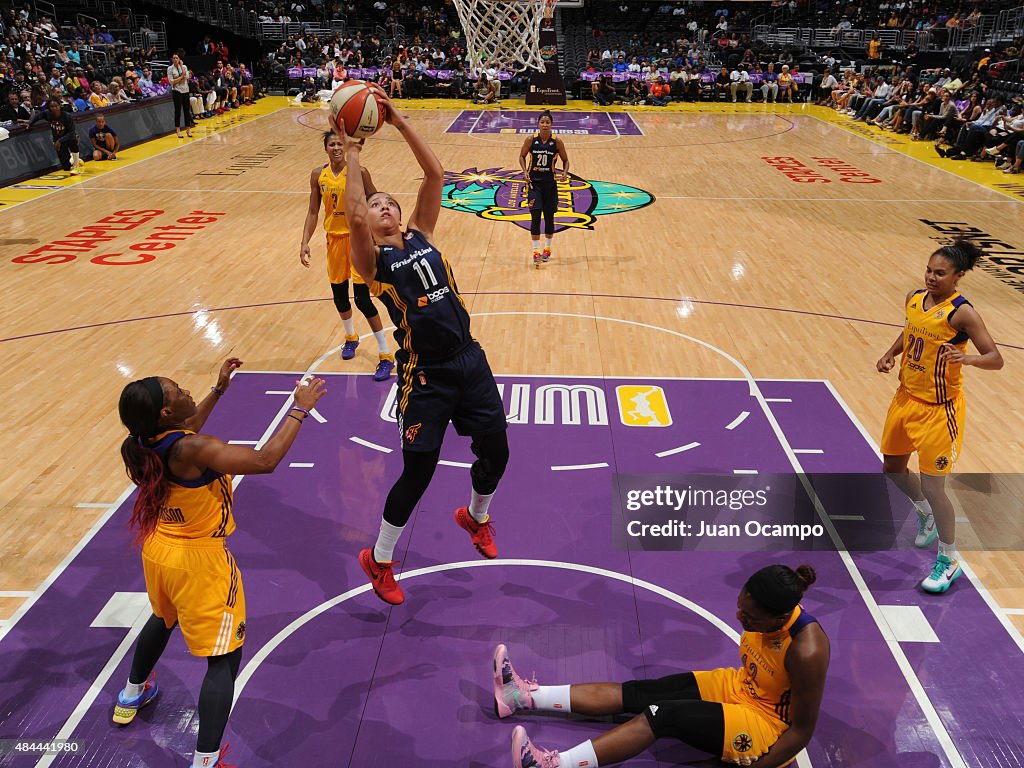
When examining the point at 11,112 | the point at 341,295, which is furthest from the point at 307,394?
the point at 11,112

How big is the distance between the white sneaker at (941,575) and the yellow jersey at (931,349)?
0.90 m

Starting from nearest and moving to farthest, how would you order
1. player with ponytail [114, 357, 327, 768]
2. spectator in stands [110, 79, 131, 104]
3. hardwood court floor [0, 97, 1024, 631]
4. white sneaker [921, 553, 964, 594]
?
player with ponytail [114, 357, 327, 768] → white sneaker [921, 553, 964, 594] → hardwood court floor [0, 97, 1024, 631] → spectator in stands [110, 79, 131, 104]

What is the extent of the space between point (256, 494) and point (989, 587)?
4.40 metres

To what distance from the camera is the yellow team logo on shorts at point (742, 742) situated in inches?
130

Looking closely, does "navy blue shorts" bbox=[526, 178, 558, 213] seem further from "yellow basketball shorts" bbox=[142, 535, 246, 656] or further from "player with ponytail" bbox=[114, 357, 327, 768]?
"yellow basketball shorts" bbox=[142, 535, 246, 656]

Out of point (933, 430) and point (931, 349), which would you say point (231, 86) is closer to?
point (931, 349)

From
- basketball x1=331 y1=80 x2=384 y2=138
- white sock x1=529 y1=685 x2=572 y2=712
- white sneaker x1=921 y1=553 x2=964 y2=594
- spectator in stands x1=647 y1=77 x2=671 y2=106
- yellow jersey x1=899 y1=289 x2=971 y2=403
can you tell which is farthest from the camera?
spectator in stands x1=647 y1=77 x2=671 y2=106

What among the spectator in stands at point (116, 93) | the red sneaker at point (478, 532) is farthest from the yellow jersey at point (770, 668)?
the spectator in stands at point (116, 93)

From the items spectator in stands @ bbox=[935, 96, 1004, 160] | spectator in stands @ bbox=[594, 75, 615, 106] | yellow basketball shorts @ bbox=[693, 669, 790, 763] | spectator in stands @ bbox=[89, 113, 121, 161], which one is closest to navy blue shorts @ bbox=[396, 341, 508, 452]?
yellow basketball shorts @ bbox=[693, 669, 790, 763]

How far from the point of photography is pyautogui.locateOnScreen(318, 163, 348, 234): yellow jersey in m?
6.94

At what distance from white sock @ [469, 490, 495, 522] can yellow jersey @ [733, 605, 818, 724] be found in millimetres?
1552

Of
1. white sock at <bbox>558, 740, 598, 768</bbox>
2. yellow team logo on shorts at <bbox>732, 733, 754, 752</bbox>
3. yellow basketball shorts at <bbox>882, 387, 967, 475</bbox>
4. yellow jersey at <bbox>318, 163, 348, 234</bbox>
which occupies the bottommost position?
white sock at <bbox>558, 740, 598, 768</bbox>

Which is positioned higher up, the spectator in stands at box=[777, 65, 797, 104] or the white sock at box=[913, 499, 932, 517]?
the white sock at box=[913, 499, 932, 517]

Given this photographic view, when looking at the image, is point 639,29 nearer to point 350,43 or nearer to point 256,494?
Answer: point 350,43
